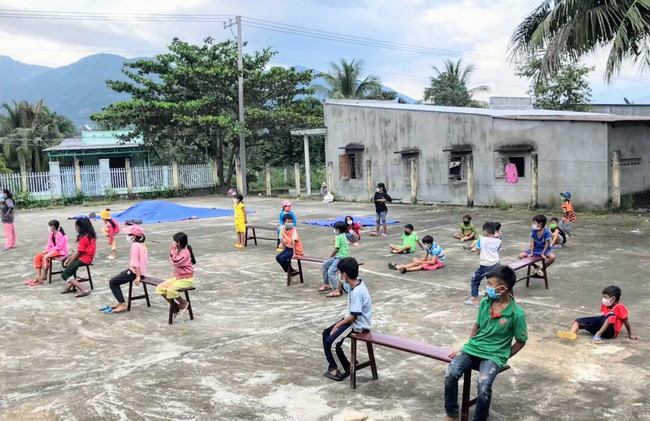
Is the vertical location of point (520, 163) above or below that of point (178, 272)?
above

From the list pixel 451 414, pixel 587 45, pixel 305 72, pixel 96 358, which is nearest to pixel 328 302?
pixel 96 358

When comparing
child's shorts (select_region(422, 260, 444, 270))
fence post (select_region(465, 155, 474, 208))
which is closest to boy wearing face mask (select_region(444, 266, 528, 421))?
child's shorts (select_region(422, 260, 444, 270))

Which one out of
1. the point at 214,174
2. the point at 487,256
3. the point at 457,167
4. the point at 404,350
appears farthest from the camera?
the point at 214,174

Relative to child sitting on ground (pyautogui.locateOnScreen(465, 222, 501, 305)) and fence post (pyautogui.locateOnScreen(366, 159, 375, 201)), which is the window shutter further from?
child sitting on ground (pyautogui.locateOnScreen(465, 222, 501, 305))

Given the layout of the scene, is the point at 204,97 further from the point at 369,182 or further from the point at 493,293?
the point at 493,293

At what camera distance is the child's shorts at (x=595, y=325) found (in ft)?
21.4

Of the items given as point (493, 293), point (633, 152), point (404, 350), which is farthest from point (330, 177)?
point (493, 293)

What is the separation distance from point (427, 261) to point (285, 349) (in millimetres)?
4770

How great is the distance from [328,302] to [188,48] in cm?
2599

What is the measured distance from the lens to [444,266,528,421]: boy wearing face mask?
449cm

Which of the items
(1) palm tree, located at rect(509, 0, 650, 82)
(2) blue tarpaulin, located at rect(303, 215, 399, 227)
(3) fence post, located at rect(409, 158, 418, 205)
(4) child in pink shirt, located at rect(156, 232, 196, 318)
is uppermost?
(1) palm tree, located at rect(509, 0, 650, 82)

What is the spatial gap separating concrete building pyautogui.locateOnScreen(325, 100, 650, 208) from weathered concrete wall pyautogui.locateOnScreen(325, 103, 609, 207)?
31 mm

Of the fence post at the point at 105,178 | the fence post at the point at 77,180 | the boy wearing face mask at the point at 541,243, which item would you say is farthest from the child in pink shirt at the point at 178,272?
the fence post at the point at 105,178

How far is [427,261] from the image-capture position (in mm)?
10758
